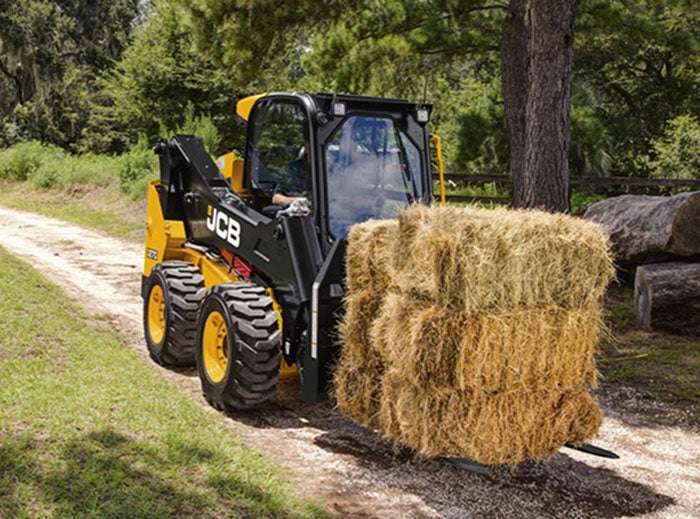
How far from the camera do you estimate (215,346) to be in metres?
5.97

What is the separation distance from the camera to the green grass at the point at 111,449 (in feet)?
12.4

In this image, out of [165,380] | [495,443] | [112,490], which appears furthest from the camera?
[165,380]

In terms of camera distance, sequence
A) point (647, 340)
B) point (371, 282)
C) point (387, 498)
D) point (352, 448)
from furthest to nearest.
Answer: point (647, 340) → point (352, 448) → point (371, 282) → point (387, 498)

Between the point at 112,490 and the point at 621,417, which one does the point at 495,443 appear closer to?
the point at 112,490

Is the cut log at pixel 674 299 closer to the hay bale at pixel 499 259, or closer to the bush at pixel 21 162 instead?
the hay bale at pixel 499 259

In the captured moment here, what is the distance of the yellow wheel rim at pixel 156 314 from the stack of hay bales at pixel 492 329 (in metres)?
3.19

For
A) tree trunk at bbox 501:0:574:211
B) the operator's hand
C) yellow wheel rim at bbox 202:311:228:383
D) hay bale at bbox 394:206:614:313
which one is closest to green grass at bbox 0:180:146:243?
tree trunk at bbox 501:0:574:211

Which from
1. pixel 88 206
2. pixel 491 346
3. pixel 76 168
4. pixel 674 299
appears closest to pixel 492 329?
pixel 491 346

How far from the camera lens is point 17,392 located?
16.1 ft

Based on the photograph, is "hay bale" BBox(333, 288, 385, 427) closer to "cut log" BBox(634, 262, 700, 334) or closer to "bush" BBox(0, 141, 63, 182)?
"cut log" BBox(634, 262, 700, 334)

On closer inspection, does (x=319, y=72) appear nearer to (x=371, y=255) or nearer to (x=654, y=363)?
(x=654, y=363)

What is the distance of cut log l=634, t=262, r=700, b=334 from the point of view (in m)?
8.48

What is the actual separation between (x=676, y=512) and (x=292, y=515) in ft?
7.60

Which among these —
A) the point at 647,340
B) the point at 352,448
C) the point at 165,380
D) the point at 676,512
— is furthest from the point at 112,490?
the point at 647,340
